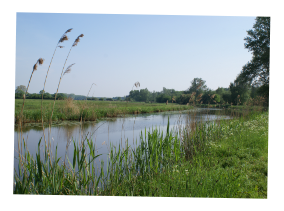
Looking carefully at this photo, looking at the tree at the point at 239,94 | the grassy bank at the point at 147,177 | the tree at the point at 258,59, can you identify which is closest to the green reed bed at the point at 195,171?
the grassy bank at the point at 147,177

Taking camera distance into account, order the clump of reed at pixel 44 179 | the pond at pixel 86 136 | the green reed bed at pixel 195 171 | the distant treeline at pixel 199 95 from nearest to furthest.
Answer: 1. the clump of reed at pixel 44 179
2. the green reed bed at pixel 195 171
3. the pond at pixel 86 136
4. the distant treeline at pixel 199 95

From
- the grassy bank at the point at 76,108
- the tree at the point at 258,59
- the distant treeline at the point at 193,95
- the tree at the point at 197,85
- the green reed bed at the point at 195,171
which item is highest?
the tree at the point at 258,59

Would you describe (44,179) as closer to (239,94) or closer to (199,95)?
(199,95)

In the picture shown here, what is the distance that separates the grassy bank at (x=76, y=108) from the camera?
2.35 metres

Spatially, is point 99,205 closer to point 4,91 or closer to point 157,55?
point 4,91

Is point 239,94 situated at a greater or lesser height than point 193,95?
greater

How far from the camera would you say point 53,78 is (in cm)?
180

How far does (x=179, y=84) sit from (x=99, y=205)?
2367mm

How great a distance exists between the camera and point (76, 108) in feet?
16.8

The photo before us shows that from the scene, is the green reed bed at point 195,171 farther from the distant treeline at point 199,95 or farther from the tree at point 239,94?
the tree at point 239,94

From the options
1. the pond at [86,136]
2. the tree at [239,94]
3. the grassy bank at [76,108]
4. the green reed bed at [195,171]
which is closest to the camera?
the green reed bed at [195,171]

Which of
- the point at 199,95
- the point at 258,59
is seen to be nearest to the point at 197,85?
the point at 199,95

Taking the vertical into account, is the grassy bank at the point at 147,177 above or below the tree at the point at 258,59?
below

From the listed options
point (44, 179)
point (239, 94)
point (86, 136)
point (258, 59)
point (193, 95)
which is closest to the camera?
point (44, 179)
